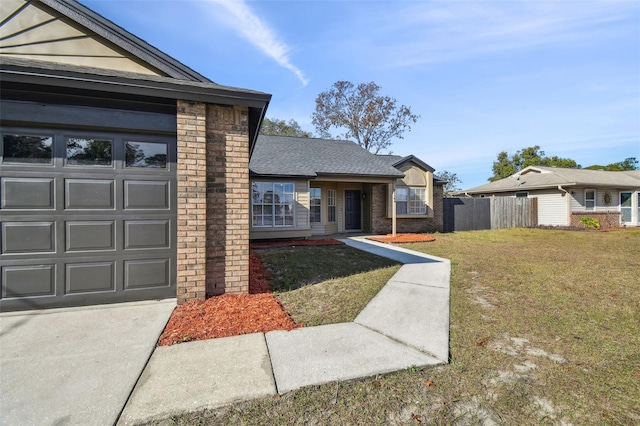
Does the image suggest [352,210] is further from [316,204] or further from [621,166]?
[621,166]

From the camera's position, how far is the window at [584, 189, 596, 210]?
18.6 metres

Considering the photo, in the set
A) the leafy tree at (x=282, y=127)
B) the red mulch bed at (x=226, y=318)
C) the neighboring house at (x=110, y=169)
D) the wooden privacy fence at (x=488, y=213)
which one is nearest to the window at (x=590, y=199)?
the wooden privacy fence at (x=488, y=213)

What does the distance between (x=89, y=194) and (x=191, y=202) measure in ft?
4.65

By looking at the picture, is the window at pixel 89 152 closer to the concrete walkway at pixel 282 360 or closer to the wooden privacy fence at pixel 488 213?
the concrete walkway at pixel 282 360

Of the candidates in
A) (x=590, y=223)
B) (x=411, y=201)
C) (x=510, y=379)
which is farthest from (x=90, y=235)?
(x=590, y=223)

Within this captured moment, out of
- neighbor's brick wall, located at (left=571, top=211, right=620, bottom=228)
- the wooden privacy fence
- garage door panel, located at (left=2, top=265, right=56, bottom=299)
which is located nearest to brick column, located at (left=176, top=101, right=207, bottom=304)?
garage door panel, located at (left=2, top=265, right=56, bottom=299)

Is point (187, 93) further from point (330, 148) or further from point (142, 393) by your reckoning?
point (330, 148)

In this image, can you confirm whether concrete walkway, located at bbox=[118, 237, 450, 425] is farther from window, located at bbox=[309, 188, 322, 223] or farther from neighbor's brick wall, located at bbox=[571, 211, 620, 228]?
neighbor's brick wall, located at bbox=[571, 211, 620, 228]

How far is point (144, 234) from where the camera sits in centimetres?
434

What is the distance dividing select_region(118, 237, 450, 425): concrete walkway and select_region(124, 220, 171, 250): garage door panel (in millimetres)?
1925

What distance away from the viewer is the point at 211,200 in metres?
4.45

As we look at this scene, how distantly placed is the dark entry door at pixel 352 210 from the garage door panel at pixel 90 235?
12.0 m

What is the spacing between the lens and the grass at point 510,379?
203 centimetres

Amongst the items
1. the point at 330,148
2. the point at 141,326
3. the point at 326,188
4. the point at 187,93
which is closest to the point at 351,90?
the point at 330,148
